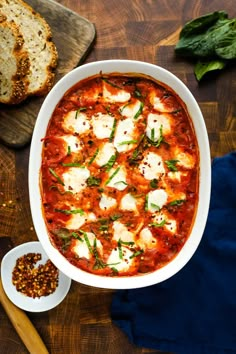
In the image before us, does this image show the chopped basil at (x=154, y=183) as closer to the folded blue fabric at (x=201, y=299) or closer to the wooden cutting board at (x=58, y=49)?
the folded blue fabric at (x=201, y=299)

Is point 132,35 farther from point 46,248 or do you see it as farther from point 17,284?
point 17,284

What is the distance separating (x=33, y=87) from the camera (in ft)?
11.3

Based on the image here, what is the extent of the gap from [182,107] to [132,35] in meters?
0.61

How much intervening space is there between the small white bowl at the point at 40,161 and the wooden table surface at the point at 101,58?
324mm

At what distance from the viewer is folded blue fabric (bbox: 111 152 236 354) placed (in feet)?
11.5

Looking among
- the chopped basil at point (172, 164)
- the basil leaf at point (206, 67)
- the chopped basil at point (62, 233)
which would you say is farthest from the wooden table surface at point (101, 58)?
the chopped basil at point (172, 164)

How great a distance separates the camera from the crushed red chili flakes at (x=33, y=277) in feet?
11.5

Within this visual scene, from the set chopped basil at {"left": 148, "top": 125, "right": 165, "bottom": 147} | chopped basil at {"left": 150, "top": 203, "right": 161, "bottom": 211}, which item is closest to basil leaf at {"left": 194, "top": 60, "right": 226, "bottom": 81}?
chopped basil at {"left": 148, "top": 125, "right": 165, "bottom": 147}

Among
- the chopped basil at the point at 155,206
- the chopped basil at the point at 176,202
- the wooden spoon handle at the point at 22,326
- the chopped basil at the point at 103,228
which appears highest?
the chopped basil at the point at 176,202

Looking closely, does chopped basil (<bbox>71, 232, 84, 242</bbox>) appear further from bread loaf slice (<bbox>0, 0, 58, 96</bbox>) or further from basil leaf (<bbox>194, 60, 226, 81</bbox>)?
basil leaf (<bbox>194, 60, 226, 81</bbox>)

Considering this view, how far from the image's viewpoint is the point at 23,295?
3.51 metres

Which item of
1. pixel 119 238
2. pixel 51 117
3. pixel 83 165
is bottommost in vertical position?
pixel 119 238

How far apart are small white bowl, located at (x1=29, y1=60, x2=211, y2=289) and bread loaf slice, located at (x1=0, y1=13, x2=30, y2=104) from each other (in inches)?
12.2

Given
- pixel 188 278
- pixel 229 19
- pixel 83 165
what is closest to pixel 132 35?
pixel 229 19
